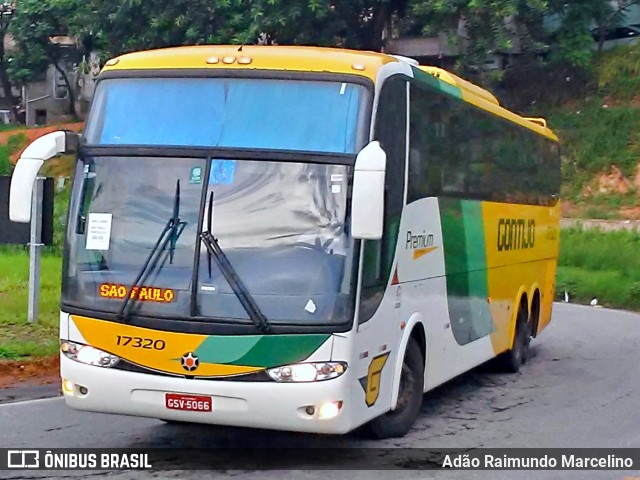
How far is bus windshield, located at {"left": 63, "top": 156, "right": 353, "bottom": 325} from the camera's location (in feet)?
24.6

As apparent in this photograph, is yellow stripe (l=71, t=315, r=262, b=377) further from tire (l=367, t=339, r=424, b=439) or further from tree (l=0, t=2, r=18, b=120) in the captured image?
tree (l=0, t=2, r=18, b=120)

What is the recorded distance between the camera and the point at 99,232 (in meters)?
7.88

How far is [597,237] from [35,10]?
1054 inches

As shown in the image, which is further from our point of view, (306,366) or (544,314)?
(544,314)

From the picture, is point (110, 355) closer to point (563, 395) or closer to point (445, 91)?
point (445, 91)

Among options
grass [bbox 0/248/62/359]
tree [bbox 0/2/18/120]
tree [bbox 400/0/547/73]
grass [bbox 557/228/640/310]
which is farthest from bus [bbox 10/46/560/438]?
tree [bbox 0/2/18/120]

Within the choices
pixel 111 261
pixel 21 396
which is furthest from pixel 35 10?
pixel 111 261

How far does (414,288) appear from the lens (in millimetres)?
9156

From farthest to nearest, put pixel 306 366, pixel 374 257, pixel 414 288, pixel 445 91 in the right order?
pixel 445 91 < pixel 414 288 < pixel 374 257 < pixel 306 366

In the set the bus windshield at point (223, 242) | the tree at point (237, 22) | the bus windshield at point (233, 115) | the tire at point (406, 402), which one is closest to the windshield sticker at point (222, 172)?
the bus windshield at point (223, 242)

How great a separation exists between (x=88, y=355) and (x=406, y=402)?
2918 millimetres

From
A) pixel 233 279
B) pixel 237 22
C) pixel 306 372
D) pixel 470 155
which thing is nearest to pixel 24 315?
pixel 470 155

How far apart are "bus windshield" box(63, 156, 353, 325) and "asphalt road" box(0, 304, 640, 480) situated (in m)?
1.31

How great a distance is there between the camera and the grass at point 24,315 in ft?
39.4
